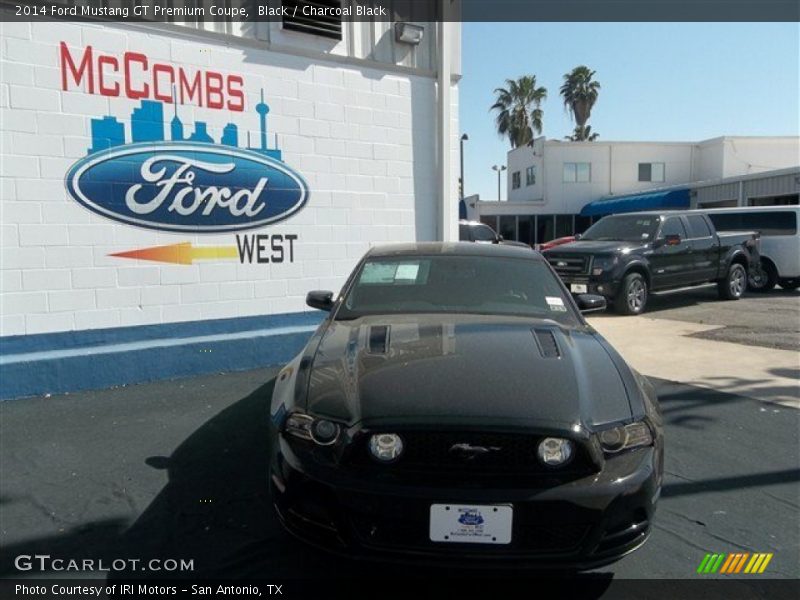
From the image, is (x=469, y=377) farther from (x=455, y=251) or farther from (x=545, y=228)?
(x=545, y=228)

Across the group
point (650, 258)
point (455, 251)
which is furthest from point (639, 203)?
point (455, 251)

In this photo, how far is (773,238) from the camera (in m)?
14.3

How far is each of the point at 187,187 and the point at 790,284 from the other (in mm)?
14554

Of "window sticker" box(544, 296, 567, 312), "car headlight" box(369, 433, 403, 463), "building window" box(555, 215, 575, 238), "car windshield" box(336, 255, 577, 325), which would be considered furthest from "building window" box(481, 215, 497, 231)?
"car headlight" box(369, 433, 403, 463)

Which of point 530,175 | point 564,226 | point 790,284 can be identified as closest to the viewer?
point 790,284

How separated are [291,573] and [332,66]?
5663 millimetres

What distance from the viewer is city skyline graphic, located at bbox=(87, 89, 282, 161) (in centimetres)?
559

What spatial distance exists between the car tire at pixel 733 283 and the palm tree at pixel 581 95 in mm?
35007

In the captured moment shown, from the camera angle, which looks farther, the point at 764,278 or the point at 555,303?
the point at 764,278

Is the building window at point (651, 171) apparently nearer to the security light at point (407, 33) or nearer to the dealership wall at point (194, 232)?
the dealership wall at point (194, 232)

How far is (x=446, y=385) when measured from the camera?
8.41ft

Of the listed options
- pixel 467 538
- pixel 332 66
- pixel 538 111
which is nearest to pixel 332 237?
pixel 332 66

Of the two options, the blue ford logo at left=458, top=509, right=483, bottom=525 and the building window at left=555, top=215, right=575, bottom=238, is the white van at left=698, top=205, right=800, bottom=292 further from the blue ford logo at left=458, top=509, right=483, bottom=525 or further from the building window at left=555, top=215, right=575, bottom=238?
the building window at left=555, top=215, right=575, bottom=238

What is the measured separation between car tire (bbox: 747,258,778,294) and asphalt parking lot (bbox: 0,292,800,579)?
10588 mm
